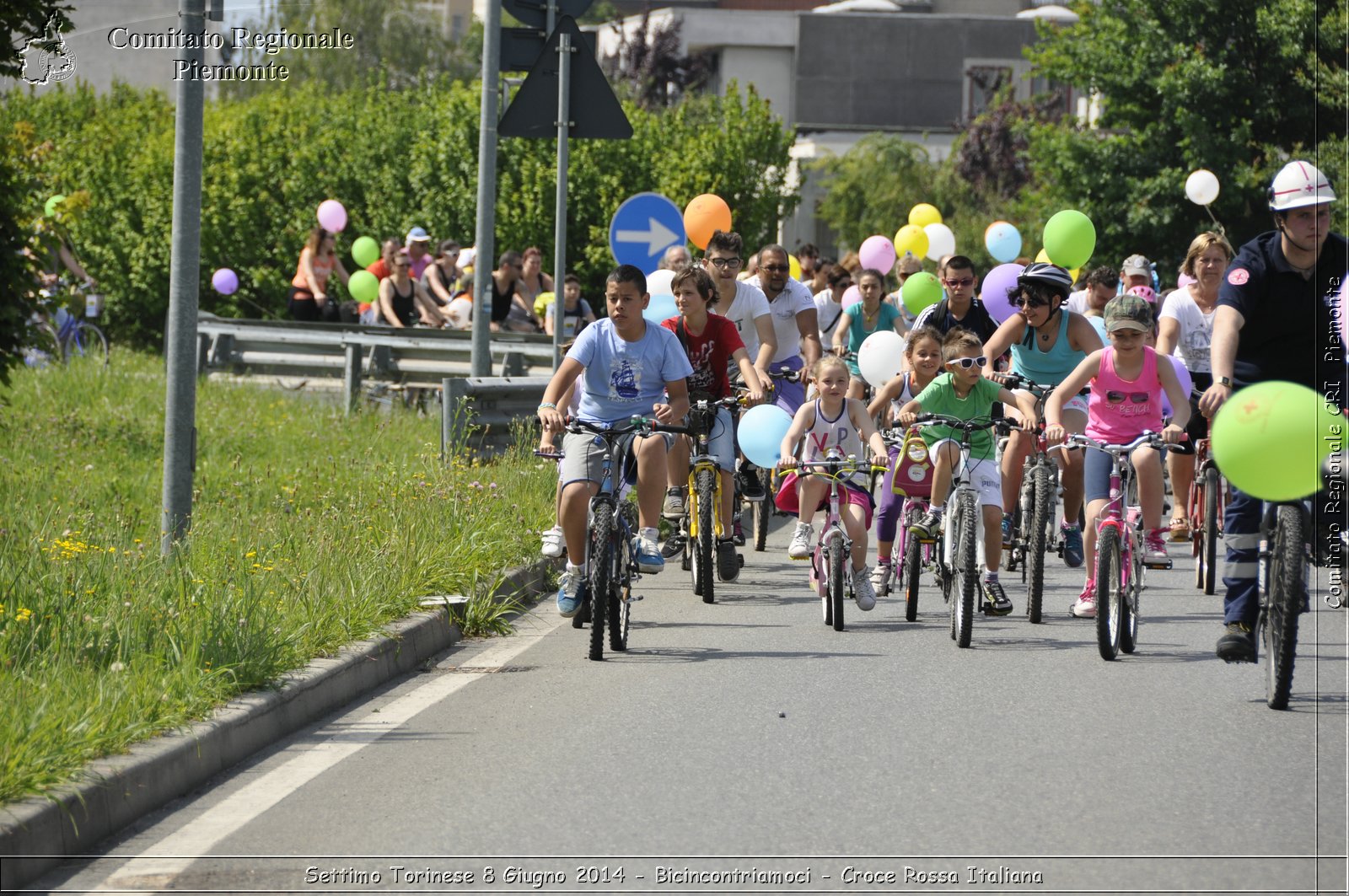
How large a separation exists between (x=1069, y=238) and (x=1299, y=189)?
729cm

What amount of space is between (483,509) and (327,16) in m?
76.2

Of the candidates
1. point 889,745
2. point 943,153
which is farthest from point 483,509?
point 943,153

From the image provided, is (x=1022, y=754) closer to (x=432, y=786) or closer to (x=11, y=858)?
(x=432, y=786)

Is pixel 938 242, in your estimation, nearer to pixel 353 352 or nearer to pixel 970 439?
pixel 353 352

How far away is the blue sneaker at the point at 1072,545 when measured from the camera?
38.1 ft

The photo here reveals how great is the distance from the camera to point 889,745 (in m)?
6.98

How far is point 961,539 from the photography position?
9.48m

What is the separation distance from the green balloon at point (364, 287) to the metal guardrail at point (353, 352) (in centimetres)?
112

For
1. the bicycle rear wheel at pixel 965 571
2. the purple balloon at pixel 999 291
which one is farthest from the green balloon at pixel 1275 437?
the purple balloon at pixel 999 291

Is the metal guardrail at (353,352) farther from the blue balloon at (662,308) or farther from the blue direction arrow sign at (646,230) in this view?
the blue balloon at (662,308)

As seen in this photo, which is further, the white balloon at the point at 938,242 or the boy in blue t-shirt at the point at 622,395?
the white balloon at the point at 938,242

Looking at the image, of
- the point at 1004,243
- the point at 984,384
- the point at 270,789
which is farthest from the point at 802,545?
the point at 1004,243

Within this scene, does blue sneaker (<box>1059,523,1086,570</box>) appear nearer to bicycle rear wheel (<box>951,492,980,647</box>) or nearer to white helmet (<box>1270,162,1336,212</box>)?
bicycle rear wheel (<box>951,492,980,647</box>)

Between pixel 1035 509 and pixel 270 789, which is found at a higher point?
pixel 1035 509
